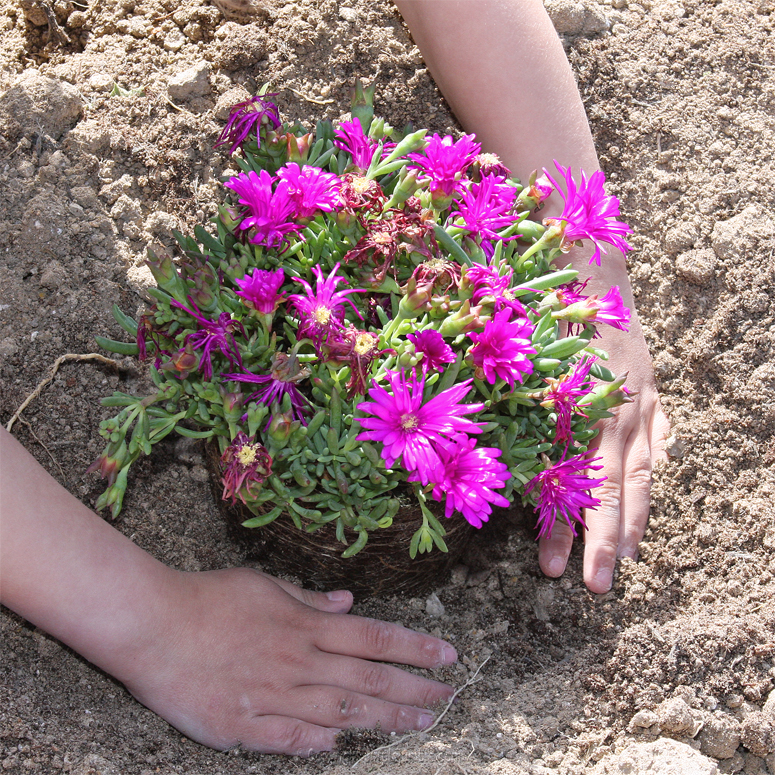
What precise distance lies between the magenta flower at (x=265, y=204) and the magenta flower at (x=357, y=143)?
158 mm

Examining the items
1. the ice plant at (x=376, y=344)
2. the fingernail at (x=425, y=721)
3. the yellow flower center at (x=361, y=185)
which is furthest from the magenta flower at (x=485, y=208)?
the fingernail at (x=425, y=721)

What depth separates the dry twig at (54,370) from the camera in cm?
142

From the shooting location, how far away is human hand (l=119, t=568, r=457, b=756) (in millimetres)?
1301

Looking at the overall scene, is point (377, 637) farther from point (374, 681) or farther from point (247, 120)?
point (247, 120)

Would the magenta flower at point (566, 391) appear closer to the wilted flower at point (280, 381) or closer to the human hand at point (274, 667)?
the wilted flower at point (280, 381)

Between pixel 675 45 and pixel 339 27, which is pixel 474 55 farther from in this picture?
pixel 675 45

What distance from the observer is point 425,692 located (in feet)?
4.62

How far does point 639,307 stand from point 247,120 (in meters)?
0.95

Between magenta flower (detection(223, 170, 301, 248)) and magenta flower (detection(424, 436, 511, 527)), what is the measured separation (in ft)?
1.31

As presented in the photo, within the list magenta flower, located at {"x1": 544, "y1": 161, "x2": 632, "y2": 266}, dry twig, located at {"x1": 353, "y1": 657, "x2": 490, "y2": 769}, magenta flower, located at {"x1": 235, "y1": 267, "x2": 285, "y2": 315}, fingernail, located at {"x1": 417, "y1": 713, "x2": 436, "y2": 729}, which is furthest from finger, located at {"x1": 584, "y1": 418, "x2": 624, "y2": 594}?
magenta flower, located at {"x1": 235, "y1": 267, "x2": 285, "y2": 315}

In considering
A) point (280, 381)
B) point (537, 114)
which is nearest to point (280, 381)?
point (280, 381)

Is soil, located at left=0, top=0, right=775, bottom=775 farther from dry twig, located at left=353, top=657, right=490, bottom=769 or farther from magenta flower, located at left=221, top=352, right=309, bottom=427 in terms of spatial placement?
magenta flower, located at left=221, top=352, right=309, bottom=427

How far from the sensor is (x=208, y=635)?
4.38ft

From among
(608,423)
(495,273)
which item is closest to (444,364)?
(495,273)
